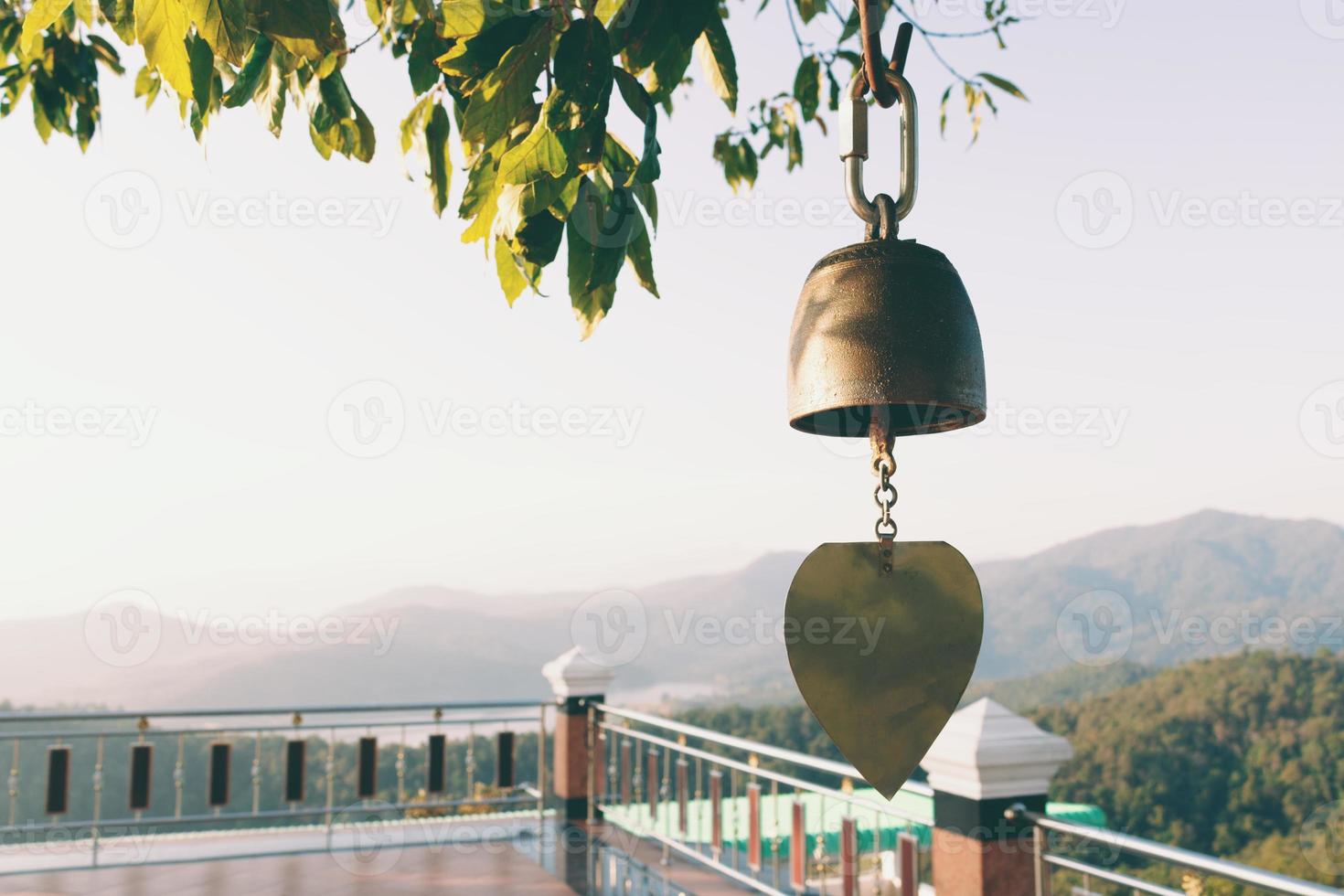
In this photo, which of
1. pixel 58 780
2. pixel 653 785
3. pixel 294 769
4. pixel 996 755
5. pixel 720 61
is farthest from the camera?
pixel 294 769

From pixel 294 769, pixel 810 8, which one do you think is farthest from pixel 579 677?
pixel 810 8

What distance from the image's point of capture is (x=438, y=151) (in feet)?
5.89

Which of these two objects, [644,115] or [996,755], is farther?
[996,755]

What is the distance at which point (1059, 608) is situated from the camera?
28250 mm

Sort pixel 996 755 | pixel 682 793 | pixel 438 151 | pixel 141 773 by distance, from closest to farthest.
A: pixel 438 151 < pixel 996 755 < pixel 682 793 < pixel 141 773

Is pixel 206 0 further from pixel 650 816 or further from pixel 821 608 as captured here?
pixel 650 816

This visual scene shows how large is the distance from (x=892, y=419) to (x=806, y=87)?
75.5 inches

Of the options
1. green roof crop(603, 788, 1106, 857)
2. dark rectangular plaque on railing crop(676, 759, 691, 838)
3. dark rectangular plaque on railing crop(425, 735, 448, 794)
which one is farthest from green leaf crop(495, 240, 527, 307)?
dark rectangular plaque on railing crop(425, 735, 448, 794)

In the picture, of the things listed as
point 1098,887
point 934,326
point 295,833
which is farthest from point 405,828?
point 934,326

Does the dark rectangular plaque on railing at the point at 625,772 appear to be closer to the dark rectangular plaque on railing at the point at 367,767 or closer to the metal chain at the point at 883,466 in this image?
the dark rectangular plaque on railing at the point at 367,767

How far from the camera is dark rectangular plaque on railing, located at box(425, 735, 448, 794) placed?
696 cm

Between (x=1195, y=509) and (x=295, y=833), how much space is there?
32.2 meters

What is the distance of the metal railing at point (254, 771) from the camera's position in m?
6.18

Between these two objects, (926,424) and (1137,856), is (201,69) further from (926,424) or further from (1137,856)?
(1137,856)
